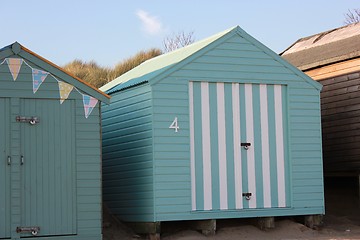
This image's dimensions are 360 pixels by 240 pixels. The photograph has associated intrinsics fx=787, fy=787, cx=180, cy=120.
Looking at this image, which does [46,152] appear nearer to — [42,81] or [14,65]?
[42,81]

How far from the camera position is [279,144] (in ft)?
46.1

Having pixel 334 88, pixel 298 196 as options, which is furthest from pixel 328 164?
pixel 298 196

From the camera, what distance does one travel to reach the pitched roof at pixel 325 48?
16391 mm

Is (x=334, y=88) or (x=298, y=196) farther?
(x=334, y=88)

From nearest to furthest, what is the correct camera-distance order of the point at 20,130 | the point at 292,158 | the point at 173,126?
the point at 20,130 < the point at 173,126 < the point at 292,158

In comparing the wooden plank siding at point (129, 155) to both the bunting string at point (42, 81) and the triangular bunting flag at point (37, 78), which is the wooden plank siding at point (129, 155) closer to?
the bunting string at point (42, 81)

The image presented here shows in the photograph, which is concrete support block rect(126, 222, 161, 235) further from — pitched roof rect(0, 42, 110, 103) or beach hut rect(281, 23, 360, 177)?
beach hut rect(281, 23, 360, 177)

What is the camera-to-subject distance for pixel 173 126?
13195 mm

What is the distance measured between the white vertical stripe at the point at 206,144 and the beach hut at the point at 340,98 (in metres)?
3.83

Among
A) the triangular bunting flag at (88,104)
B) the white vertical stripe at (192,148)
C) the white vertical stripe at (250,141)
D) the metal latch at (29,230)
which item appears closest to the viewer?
the metal latch at (29,230)

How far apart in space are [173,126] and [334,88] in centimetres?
483

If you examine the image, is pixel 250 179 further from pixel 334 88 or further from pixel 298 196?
pixel 334 88

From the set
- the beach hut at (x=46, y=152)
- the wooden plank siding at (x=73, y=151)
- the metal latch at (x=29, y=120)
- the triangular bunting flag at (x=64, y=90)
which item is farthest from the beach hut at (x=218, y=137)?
the metal latch at (x=29, y=120)

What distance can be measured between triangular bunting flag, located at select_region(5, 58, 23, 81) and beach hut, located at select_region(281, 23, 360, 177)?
7.09 m
